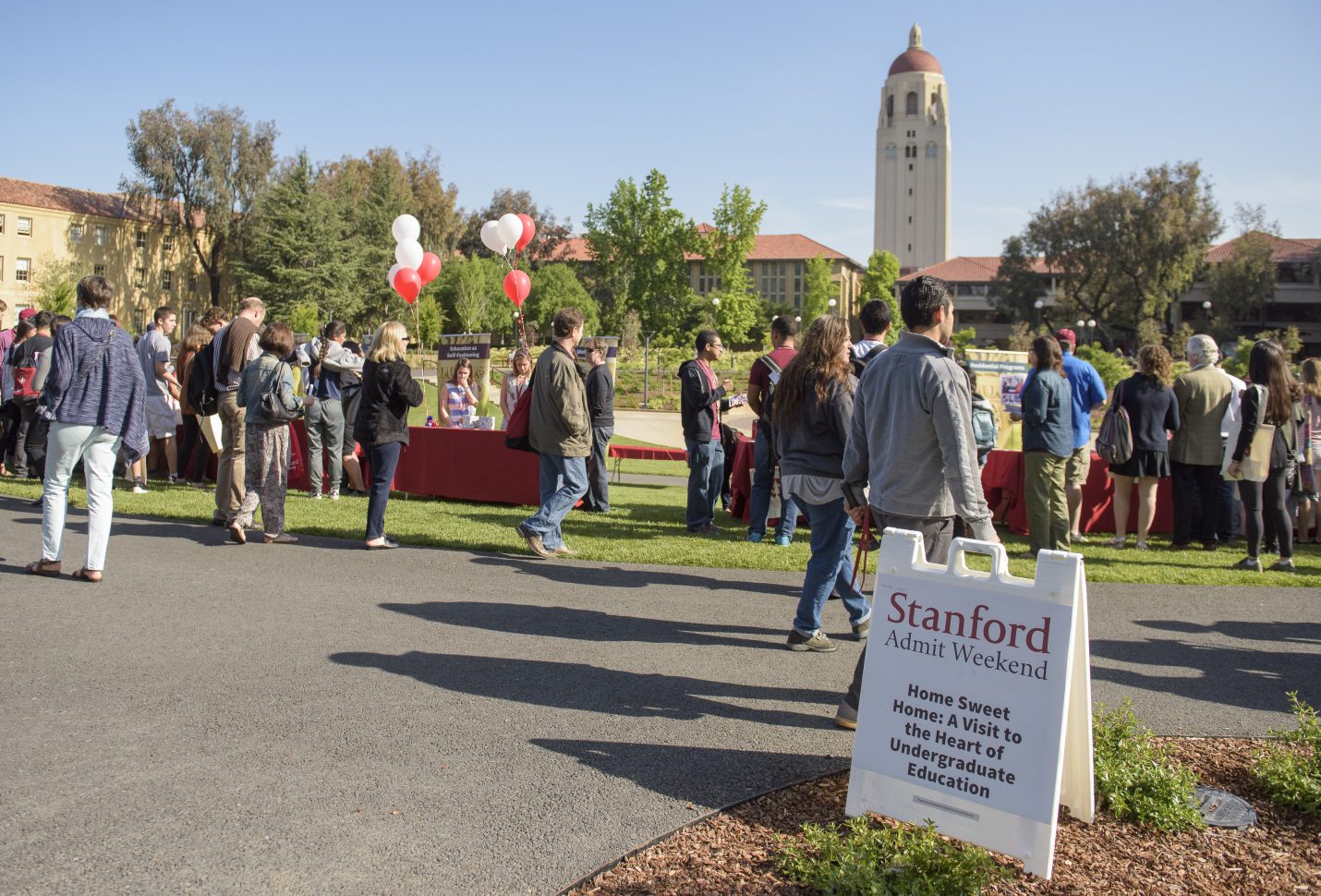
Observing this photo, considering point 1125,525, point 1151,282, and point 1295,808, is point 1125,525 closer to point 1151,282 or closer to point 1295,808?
point 1295,808

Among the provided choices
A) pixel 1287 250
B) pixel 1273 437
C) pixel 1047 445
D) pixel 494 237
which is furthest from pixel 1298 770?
pixel 1287 250

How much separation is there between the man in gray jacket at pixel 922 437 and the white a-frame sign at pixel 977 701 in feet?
2.03

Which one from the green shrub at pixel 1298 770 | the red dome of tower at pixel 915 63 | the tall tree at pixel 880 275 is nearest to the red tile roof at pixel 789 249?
the tall tree at pixel 880 275

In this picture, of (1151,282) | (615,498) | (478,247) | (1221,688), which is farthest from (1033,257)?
(1221,688)

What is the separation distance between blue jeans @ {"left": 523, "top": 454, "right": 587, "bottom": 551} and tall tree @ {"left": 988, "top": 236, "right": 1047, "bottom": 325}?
284ft

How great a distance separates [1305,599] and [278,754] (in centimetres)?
725

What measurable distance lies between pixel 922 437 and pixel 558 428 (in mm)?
4469

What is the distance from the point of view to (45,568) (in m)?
7.11

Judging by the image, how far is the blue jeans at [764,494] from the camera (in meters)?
9.37

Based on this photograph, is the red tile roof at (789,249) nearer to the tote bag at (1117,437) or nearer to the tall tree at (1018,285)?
the tall tree at (1018,285)

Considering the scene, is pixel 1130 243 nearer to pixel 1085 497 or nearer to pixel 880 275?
pixel 880 275

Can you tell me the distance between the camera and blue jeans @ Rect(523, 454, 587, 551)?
27.5 ft

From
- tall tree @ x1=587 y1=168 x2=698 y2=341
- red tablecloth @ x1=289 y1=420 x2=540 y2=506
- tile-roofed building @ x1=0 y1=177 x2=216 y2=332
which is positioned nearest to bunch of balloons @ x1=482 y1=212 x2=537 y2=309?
red tablecloth @ x1=289 y1=420 x2=540 y2=506

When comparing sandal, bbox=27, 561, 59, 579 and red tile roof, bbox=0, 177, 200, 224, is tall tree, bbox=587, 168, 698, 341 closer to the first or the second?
red tile roof, bbox=0, 177, 200, 224
